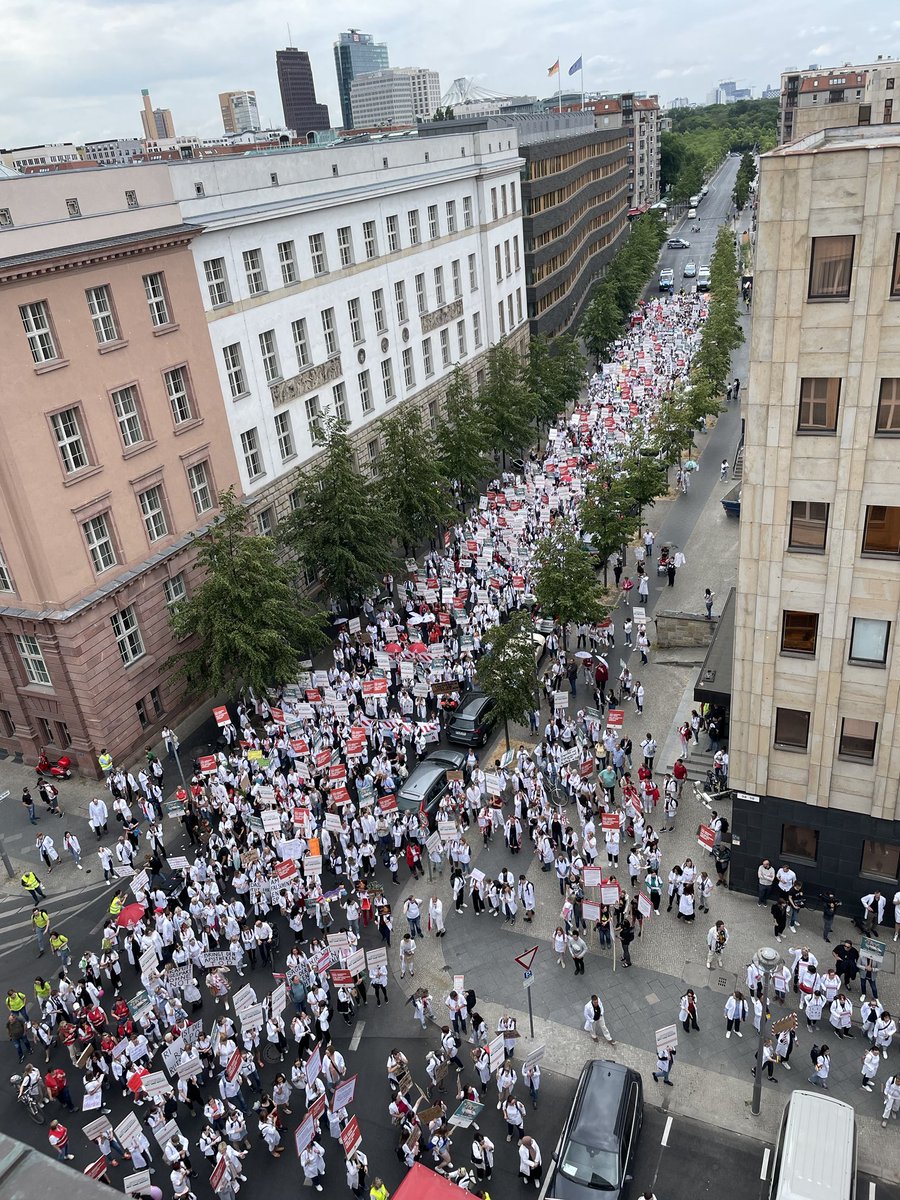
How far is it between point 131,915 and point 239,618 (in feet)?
37.6

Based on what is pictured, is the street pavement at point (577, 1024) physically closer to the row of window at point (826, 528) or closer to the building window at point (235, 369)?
the row of window at point (826, 528)

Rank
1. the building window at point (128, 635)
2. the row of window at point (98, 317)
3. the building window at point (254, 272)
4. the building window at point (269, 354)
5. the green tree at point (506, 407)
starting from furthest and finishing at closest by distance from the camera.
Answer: the green tree at point (506, 407) → the building window at point (269, 354) → the building window at point (254, 272) → the building window at point (128, 635) → the row of window at point (98, 317)

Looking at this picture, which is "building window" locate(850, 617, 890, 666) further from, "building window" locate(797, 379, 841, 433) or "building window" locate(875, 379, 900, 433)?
"building window" locate(797, 379, 841, 433)

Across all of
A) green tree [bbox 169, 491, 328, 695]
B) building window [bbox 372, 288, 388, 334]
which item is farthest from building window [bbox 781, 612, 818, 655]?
building window [bbox 372, 288, 388, 334]

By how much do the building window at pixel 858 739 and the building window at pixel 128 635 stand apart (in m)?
24.2

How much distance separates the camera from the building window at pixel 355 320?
1829 inches

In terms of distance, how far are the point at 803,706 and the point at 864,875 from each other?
4743mm

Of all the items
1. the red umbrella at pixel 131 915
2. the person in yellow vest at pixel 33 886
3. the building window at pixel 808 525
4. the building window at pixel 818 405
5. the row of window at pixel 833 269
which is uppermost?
the row of window at pixel 833 269

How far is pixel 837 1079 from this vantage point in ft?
62.3

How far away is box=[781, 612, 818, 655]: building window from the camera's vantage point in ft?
69.7

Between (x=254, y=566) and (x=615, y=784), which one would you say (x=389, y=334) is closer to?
(x=254, y=566)

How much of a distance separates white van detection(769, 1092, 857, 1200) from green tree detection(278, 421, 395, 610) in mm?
25812

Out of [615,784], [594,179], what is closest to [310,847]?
[615,784]

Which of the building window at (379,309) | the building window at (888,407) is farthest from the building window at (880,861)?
the building window at (379,309)
